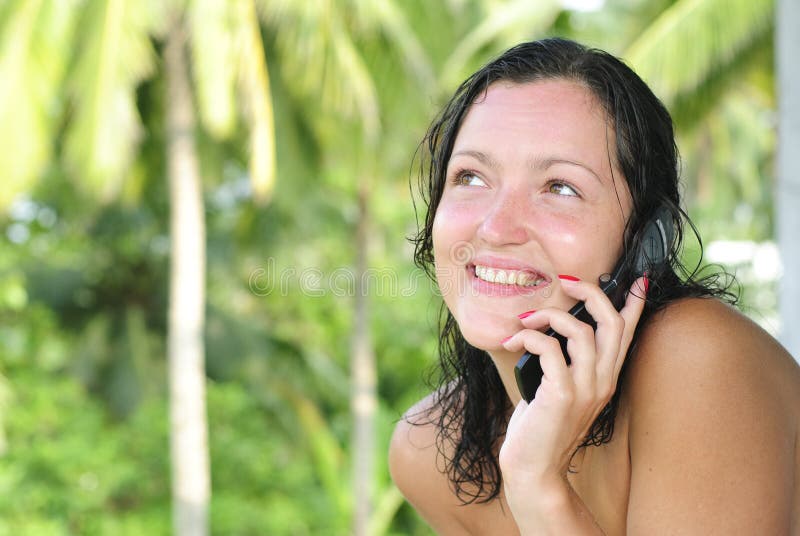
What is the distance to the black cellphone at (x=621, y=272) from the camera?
1.64 meters

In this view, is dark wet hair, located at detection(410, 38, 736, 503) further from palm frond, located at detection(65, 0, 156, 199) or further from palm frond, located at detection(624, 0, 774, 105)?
palm frond, located at detection(65, 0, 156, 199)

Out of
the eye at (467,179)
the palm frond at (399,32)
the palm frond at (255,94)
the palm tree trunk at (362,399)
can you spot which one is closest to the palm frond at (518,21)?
the palm frond at (399,32)

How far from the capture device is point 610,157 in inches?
66.1

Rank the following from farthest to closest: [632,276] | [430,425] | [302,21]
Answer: [302,21]
[430,425]
[632,276]

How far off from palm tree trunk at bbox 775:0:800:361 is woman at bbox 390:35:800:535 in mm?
3278

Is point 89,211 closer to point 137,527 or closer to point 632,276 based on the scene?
point 137,527

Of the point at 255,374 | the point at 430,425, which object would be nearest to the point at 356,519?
the point at 255,374

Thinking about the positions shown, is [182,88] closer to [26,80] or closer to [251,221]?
[26,80]

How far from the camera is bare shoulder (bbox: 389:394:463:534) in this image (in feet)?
6.97

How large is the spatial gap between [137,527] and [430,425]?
15700 millimetres

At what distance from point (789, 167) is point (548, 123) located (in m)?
3.93

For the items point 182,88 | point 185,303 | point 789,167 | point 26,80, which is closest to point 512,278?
point 789,167

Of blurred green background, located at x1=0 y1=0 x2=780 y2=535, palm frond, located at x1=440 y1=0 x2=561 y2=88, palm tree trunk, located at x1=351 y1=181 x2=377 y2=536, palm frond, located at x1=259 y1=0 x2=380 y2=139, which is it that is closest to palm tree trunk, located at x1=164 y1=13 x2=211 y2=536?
blurred green background, located at x1=0 y1=0 x2=780 y2=535

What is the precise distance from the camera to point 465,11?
48.6ft
